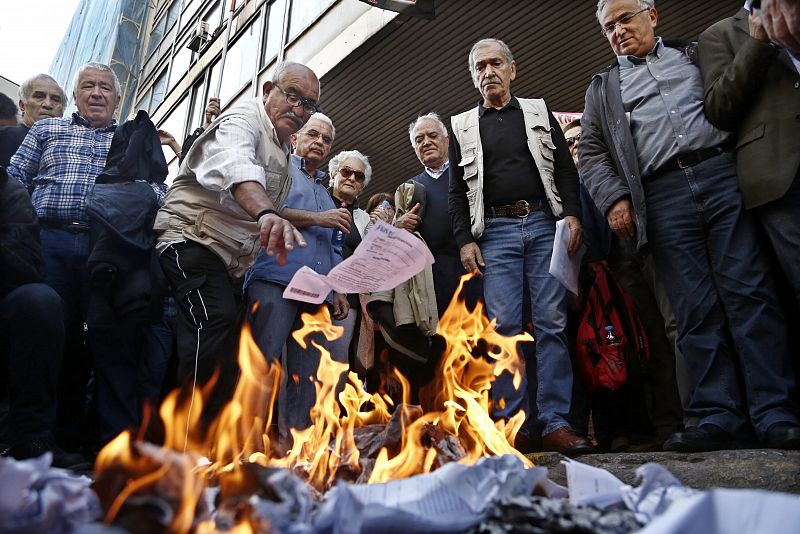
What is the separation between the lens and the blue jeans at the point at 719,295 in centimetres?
254

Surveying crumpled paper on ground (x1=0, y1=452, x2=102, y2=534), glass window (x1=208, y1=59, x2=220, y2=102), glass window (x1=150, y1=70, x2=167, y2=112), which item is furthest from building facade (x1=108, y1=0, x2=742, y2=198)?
glass window (x1=150, y1=70, x2=167, y2=112)

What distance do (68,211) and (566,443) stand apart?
Answer: 2.96 m

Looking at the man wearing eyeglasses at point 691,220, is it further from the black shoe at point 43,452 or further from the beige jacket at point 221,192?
the black shoe at point 43,452

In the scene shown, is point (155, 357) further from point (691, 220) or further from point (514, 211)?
point (691, 220)

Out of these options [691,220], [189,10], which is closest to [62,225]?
[691,220]

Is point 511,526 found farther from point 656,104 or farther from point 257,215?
point 656,104

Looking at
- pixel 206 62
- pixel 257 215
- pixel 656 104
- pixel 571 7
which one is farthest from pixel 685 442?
pixel 206 62

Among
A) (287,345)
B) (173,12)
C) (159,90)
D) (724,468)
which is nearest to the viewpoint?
(724,468)

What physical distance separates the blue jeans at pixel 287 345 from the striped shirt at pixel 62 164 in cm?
104

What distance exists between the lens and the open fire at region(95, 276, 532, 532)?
4.03 ft

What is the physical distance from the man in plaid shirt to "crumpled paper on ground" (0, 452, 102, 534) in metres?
2.41

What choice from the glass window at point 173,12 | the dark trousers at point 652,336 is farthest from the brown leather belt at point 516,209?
the glass window at point 173,12

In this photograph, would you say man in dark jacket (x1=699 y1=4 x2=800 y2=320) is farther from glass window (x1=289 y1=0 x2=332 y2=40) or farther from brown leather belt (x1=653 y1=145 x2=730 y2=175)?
glass window (x1=289 y1=0 x2=332 y2=40)

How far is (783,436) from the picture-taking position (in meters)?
2.30
